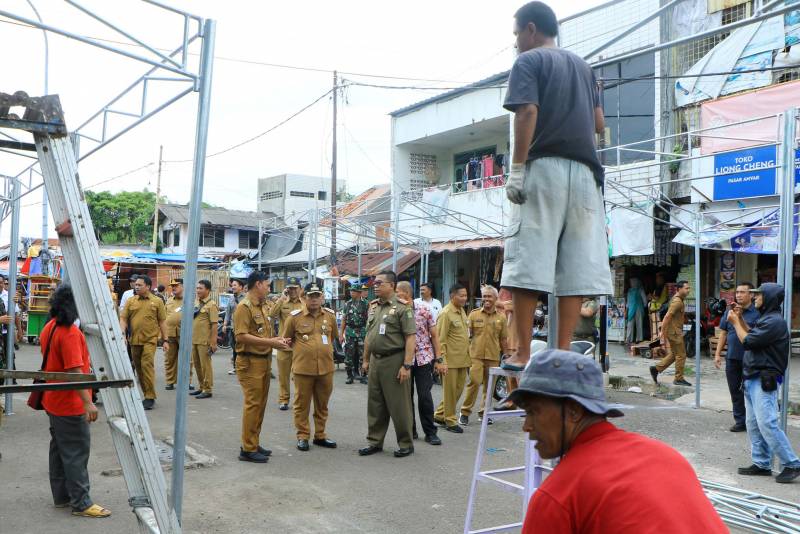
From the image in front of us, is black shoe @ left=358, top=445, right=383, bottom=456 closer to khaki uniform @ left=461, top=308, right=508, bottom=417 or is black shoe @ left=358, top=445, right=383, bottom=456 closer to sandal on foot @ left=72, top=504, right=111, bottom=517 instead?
khaki uniform @ left=461, top=308, right=508, bottom=417

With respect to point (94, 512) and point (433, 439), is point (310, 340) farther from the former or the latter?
point (94, 512)

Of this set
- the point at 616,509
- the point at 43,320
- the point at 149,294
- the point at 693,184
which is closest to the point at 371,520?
the point at 616,509

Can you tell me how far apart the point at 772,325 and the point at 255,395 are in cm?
519

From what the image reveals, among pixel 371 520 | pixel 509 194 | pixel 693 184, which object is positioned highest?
pixel 693 184

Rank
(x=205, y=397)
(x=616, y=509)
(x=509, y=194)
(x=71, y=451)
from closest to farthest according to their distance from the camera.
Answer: (x=616, y=509) → (x=509, y=194) → (x=71, y=451) → (x=205, y=397)

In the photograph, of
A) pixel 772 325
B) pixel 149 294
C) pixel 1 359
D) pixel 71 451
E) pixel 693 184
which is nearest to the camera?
pixel 71 451

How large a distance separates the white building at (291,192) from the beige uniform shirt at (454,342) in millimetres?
35349

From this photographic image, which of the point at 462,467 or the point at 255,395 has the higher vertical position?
the point at 255,395

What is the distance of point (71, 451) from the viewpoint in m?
5.48

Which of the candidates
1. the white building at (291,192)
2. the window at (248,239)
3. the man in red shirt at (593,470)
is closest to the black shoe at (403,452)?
the man in red shirt at (593,470)

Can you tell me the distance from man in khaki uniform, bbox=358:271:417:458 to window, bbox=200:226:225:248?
32401 mm

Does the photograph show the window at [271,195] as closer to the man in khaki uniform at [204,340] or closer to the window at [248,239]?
the window at [248,239]

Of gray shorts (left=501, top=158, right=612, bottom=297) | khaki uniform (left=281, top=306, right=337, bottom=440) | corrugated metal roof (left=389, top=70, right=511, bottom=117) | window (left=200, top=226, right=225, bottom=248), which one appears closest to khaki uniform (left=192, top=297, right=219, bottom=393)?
khaki uniform (left=281, top=306, right=337, bottom=440)

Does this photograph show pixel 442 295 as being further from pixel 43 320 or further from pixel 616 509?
pixel 616 509
